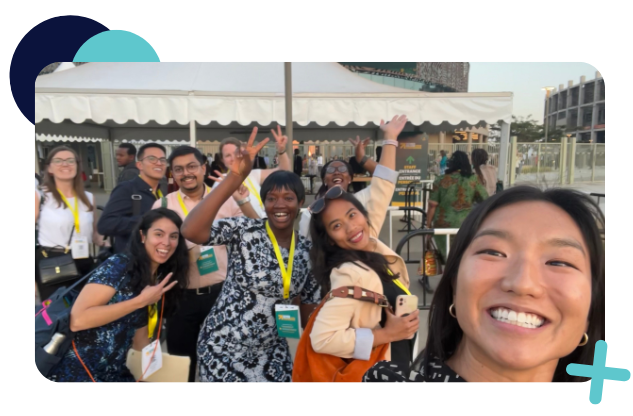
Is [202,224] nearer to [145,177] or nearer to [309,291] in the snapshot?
[309,291]

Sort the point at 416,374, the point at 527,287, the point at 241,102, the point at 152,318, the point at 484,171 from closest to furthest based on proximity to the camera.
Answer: the point at 527,287 < the point at 416,374 < the point at 152,318 < the point at 484,171 < the point at 241,102

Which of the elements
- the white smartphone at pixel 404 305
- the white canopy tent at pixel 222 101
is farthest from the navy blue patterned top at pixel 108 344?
the white canopy tent at pixel 222 101

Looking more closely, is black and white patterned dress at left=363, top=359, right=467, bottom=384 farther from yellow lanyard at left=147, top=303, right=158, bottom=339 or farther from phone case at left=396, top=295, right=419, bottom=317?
yellow lanyard at left=147, top=303, right=158, bottom=339

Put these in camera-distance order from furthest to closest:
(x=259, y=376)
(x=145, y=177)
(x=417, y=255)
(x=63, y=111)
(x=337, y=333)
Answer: (x=417, y=255) < (x=63, y=111) < (x=145, y=177) < (x=259, y=376) < (x=337, y=333)

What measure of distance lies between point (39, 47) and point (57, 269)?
1.61 meters

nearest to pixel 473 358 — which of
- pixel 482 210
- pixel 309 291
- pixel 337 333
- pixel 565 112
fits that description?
pixel 482 210

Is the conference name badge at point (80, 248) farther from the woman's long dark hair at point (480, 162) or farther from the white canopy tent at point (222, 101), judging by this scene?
the woman's long dark hair at point (480, 162)

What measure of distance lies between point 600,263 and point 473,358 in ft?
1.45

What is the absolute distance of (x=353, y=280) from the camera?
1651mm

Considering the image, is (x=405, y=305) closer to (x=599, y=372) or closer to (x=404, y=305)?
(x=404, y=305)

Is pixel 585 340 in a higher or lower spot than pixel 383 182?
lower

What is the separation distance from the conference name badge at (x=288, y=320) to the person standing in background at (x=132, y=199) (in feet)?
4.26

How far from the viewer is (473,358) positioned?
3.61ft

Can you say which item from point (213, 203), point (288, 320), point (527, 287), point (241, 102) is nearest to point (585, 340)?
point (527, 287)
